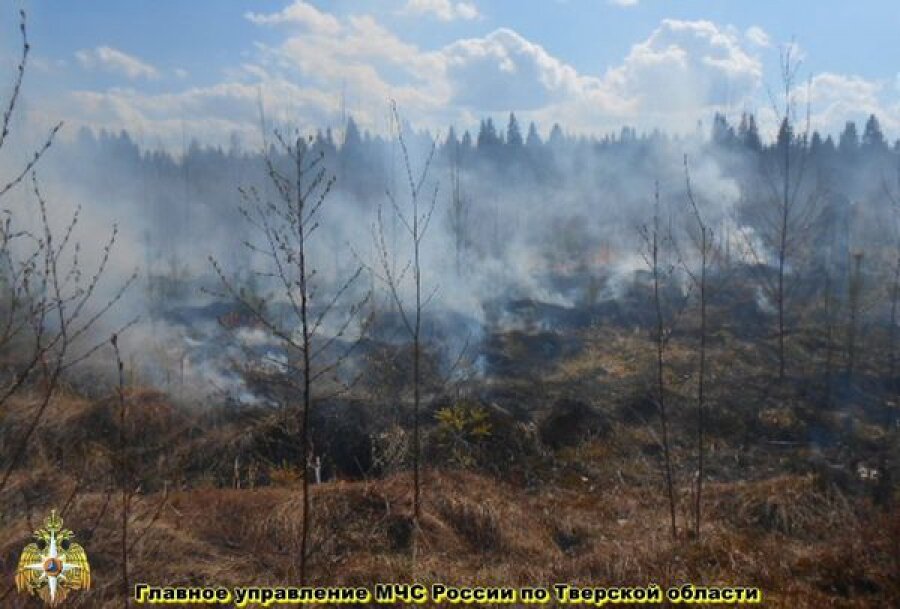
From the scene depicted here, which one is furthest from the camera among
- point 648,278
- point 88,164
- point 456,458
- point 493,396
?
point 88,164

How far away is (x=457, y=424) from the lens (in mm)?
9031

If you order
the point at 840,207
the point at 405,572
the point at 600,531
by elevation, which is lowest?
the point at 600,531

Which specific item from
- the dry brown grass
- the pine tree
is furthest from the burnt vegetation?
the pine tree

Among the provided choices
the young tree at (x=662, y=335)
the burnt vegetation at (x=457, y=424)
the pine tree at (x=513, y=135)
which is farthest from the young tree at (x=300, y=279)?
the pine tree at (x=513, y=135)

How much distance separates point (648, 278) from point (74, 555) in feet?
72.9

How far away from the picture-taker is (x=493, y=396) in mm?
11672

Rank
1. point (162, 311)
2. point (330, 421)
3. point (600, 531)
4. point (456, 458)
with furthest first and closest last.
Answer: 1. point (162, 311)
2. point (330, 421)
3. point (456, 458)
4. point (600, 531)

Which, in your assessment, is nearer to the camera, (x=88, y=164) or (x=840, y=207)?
(x=840, y=207)

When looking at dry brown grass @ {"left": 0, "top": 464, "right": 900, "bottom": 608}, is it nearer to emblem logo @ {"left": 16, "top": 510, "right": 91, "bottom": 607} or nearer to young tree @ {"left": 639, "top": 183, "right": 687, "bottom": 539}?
emblem logo @ {"left": 16, "top": 510, "right": 91, "bottom": 607}

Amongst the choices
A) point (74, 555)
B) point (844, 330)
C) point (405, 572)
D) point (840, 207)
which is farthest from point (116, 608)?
point (840, 207)

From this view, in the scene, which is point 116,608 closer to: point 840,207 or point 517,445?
point 517,445

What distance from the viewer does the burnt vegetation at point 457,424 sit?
4281 mm

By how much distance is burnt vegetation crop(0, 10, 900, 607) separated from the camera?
14.0ft

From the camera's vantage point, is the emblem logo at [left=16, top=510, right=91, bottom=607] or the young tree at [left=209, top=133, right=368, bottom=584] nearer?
the young tree at [left=209, top=133, right=368, bottom=584]
